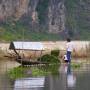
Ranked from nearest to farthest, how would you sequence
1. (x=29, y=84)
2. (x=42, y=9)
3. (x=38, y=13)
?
(x=29, y=84), (x=38, y=13), (x=42, y=9)

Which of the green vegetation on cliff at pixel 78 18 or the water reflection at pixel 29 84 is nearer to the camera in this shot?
the water reflection at pixel 29 84

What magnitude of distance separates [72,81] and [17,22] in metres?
111

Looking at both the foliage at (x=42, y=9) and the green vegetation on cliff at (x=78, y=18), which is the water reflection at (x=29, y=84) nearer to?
the foliage at (x=42, y=9)

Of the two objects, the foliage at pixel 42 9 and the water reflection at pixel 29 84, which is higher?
the foliage at pixel 42 9

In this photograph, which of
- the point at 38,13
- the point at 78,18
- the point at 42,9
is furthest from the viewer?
the point at 78,18

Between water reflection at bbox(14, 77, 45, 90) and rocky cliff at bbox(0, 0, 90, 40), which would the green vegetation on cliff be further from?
water reflection at bbox(14, 77, 45, 90)

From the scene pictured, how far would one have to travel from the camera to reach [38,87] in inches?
1066

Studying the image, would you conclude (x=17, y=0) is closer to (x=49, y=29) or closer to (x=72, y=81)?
(x=49, y=29)

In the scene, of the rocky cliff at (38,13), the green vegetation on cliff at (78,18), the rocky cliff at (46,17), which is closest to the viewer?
the rocky cliff at (46,17)

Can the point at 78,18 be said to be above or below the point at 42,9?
below

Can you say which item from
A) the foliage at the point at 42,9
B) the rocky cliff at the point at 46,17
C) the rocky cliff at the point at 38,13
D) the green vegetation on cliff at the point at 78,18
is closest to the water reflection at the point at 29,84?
the rocky cliff at the point at 46,17

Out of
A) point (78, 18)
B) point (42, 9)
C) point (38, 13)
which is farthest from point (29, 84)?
point (78, 18)

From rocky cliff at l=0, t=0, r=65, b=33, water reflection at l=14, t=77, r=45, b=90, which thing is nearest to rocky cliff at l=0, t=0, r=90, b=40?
rocky cliff at l=0, t=0, r=65, b=33

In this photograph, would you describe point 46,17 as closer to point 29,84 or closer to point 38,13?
point 38,13
